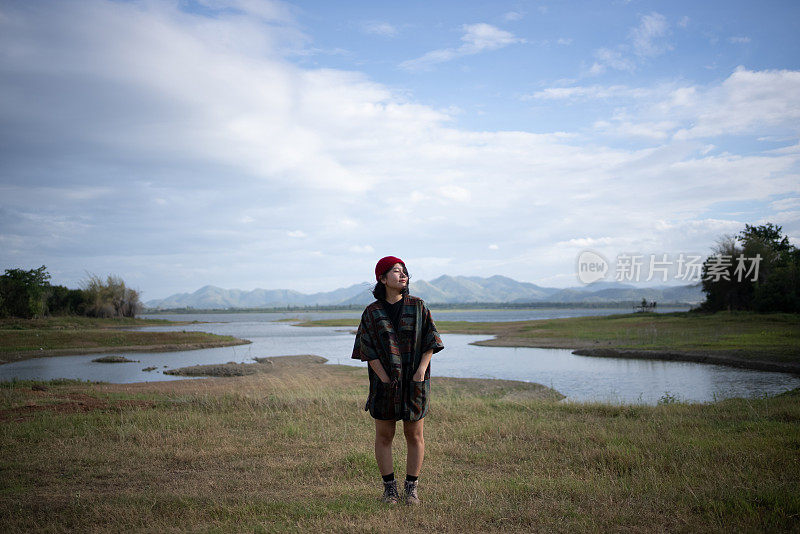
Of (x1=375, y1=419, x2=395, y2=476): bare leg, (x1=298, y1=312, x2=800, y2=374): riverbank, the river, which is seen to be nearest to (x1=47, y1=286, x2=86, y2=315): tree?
the river

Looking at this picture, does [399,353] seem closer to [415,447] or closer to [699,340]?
[415,447]

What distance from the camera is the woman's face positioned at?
4703mm

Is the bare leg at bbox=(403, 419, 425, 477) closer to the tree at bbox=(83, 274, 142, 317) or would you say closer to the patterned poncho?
the patterned poncho

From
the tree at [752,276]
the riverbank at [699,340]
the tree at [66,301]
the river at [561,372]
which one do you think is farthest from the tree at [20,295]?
the tree at [752,276]

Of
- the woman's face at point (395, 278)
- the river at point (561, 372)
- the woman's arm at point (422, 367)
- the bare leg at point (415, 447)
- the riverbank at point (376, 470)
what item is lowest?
the river at point (561, 372)

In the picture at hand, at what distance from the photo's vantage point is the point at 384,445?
15.9 feet

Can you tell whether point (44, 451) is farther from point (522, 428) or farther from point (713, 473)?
point (713, 473)

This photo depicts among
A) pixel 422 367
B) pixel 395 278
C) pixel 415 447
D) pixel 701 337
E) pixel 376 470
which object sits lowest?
pixel 701 337

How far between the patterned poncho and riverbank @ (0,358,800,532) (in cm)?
91

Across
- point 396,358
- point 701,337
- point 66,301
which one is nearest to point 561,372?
point 701,337

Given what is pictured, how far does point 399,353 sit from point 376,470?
2333mm

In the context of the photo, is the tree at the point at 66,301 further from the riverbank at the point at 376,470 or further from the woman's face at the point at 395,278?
the woman's face at the point at 395,278

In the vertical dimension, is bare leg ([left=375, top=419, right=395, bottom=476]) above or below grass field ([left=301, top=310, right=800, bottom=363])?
above

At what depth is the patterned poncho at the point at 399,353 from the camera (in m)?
4.63
